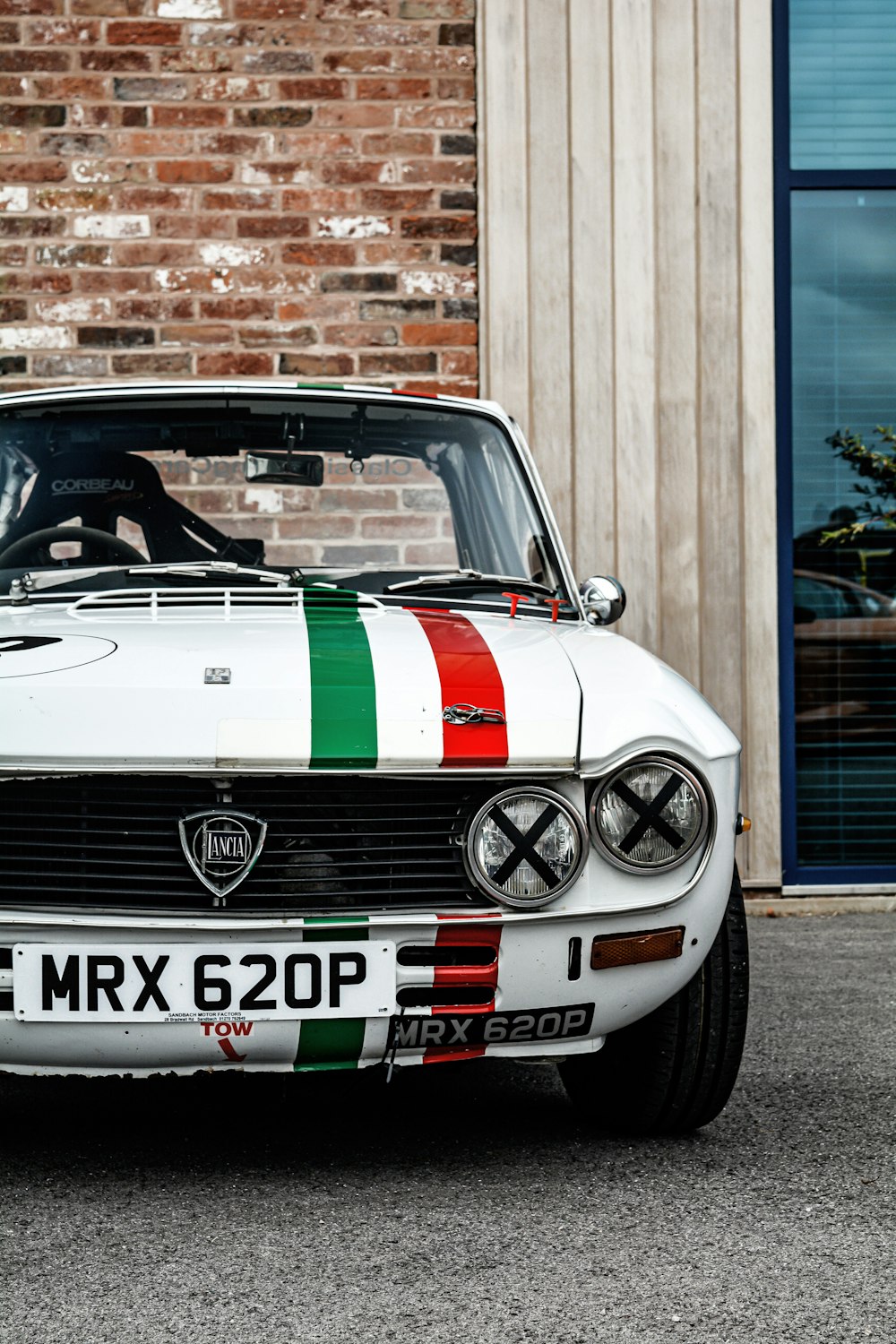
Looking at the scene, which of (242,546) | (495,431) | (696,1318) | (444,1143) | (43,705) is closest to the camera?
(696,1318)

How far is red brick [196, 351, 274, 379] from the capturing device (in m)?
6.02

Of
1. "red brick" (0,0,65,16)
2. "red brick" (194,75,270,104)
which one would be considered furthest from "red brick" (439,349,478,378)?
"red brick" (0,0,65,16)

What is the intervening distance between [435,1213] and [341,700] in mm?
876

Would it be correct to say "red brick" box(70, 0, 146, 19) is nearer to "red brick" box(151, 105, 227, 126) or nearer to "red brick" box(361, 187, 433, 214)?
"red brick" box(151, 105, 227, 126)

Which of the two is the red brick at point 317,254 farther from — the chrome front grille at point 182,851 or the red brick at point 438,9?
the chrome front grille at point 182,851

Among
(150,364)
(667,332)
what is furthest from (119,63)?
(667,332)

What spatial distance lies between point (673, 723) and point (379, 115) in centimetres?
415

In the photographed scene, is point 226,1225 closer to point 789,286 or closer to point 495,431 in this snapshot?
point 495,431

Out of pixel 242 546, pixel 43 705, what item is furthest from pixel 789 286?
pixel 43 705

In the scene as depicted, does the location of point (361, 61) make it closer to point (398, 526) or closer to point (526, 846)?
point (398, 526)

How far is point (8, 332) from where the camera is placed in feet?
19.7

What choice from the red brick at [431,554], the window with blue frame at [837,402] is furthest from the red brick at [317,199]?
the red brick at [431,554]

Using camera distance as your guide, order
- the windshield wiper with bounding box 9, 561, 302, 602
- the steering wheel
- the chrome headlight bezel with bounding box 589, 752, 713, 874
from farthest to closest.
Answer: the steering wheel → the windshield wiper with bounding box 9, 561, 302, 602 → the chrome headlight bezel with bounding box 589, 752, 713, 874

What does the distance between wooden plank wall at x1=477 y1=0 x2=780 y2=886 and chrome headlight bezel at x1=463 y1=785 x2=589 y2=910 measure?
3.60 m
